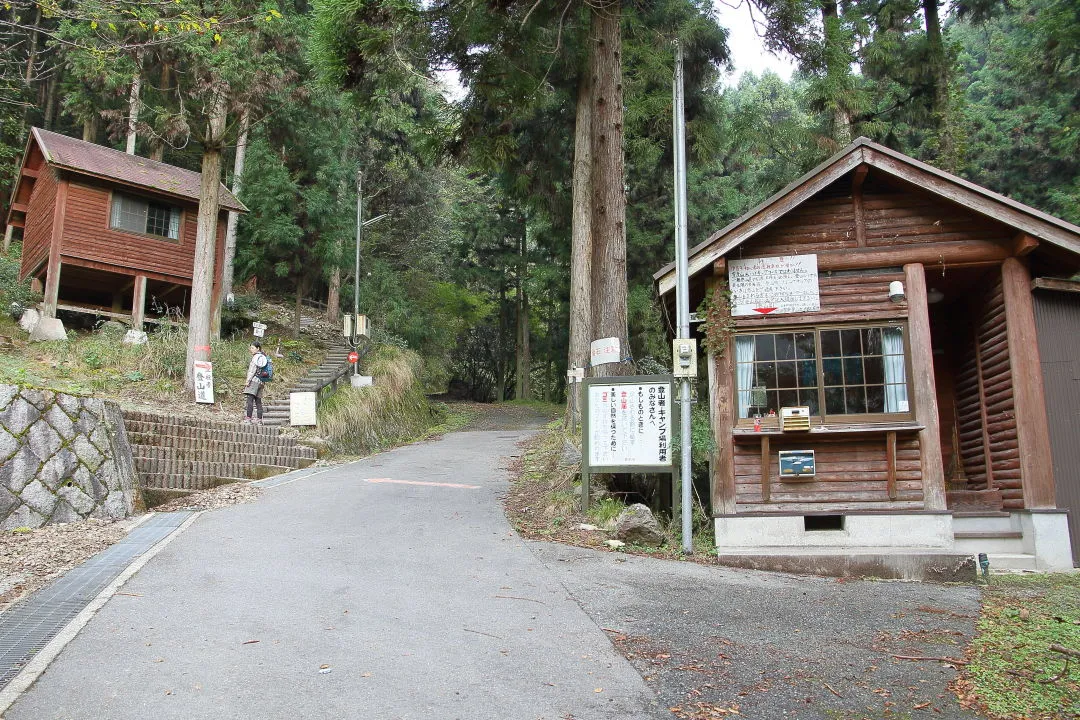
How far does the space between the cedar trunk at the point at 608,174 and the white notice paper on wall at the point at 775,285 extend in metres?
1.84

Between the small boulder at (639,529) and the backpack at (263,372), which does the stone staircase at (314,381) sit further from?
the small boulder at (639,529)

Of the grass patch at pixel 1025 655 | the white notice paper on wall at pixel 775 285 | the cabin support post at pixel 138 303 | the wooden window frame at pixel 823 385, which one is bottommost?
the grass patch at pixel 1025 655

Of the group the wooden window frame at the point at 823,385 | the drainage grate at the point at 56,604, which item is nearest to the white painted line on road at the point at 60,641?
the drainage grate at the point at 56,604

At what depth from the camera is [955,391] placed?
11.7 m

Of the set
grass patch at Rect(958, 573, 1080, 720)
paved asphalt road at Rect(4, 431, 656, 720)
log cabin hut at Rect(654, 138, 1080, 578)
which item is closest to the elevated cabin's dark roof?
paved asphalt road at Rect(4, 431, 656, 720)

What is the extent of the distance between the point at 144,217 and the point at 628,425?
61.7 ft

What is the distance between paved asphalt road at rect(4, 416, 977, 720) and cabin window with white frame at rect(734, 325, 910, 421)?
7.95 feet

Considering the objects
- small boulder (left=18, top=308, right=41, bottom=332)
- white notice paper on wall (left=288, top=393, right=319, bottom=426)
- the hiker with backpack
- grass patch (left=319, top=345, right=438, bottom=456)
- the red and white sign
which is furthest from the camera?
small boulder (left=18, top=308, right=41, bottom=332)

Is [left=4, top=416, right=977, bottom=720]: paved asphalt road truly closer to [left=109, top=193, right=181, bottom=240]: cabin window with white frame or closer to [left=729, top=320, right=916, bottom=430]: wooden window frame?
[left=729, top=320, right=916, bottom=430]: wooden window frame

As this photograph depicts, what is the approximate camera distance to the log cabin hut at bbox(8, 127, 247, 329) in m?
20.0

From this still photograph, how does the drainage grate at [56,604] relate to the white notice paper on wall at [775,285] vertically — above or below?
below

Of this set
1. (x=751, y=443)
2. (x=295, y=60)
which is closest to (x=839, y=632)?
(x=751, y=443)

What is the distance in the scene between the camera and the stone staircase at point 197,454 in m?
11.3

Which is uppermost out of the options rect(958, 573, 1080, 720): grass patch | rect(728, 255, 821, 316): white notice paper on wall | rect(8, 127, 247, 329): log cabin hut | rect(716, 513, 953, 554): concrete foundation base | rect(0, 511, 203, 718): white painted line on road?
rect(8, 127, 247, 329): log cabin hut
